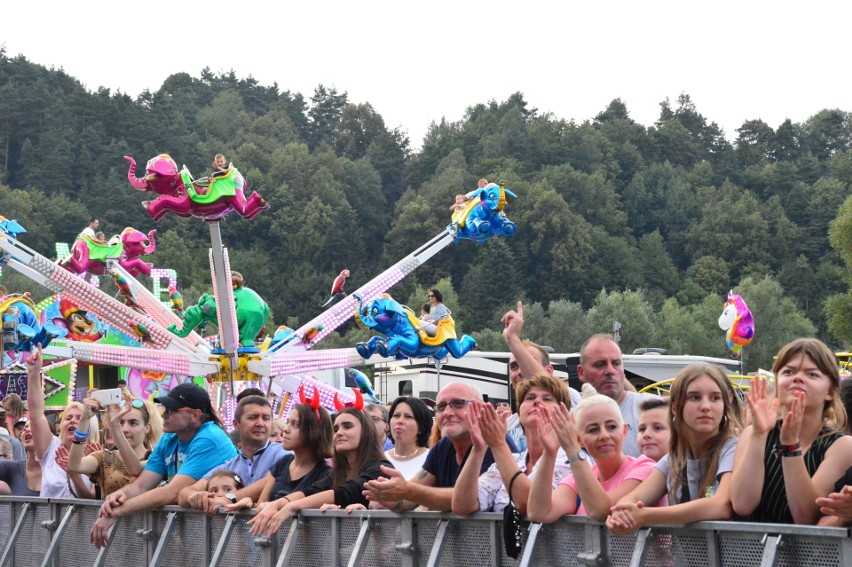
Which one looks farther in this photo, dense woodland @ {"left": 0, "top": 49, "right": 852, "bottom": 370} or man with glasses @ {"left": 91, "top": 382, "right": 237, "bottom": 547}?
dense woodland @ {"left": 0, "top": 49, "right": 852, "bottom": 370}

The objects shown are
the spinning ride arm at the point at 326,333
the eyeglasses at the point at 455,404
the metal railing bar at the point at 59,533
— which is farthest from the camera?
the spinning ride arm at the point at 326,333

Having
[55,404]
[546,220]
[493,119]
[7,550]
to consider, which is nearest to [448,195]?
[546,220]

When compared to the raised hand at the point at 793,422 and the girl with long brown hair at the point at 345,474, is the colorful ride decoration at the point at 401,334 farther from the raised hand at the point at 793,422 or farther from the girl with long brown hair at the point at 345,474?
the raised hand at the point at 793,422

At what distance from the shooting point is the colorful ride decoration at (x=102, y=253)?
3180 centimetres

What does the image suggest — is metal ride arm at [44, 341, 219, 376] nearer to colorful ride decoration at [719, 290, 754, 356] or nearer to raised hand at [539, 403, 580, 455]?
colorful ride decoration at [719, 290, 754, 356]

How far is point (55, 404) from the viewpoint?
36438mm

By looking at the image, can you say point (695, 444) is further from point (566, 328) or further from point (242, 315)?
point (566, 328)

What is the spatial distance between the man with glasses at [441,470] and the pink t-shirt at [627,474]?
2.40 feet

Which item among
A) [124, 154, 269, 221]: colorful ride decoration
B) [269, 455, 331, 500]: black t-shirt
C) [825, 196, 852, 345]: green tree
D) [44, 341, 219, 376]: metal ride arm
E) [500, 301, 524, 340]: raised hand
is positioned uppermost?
[825, 196, 852, 345]: green tree

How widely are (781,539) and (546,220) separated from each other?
110743mm

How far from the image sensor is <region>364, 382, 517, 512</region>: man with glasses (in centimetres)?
694

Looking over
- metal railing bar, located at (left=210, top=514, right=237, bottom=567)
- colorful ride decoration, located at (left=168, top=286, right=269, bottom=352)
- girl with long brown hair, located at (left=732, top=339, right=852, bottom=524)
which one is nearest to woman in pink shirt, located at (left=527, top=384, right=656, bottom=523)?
girl with long brown hair, located at (left=732, top=339, right=852, bottom=524)

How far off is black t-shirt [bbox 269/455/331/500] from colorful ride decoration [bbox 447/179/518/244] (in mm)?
19692

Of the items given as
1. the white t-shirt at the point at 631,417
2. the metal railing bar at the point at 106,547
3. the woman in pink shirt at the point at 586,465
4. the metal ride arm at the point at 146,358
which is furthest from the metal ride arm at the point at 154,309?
the woman in pink shirt at the point at 586,465
